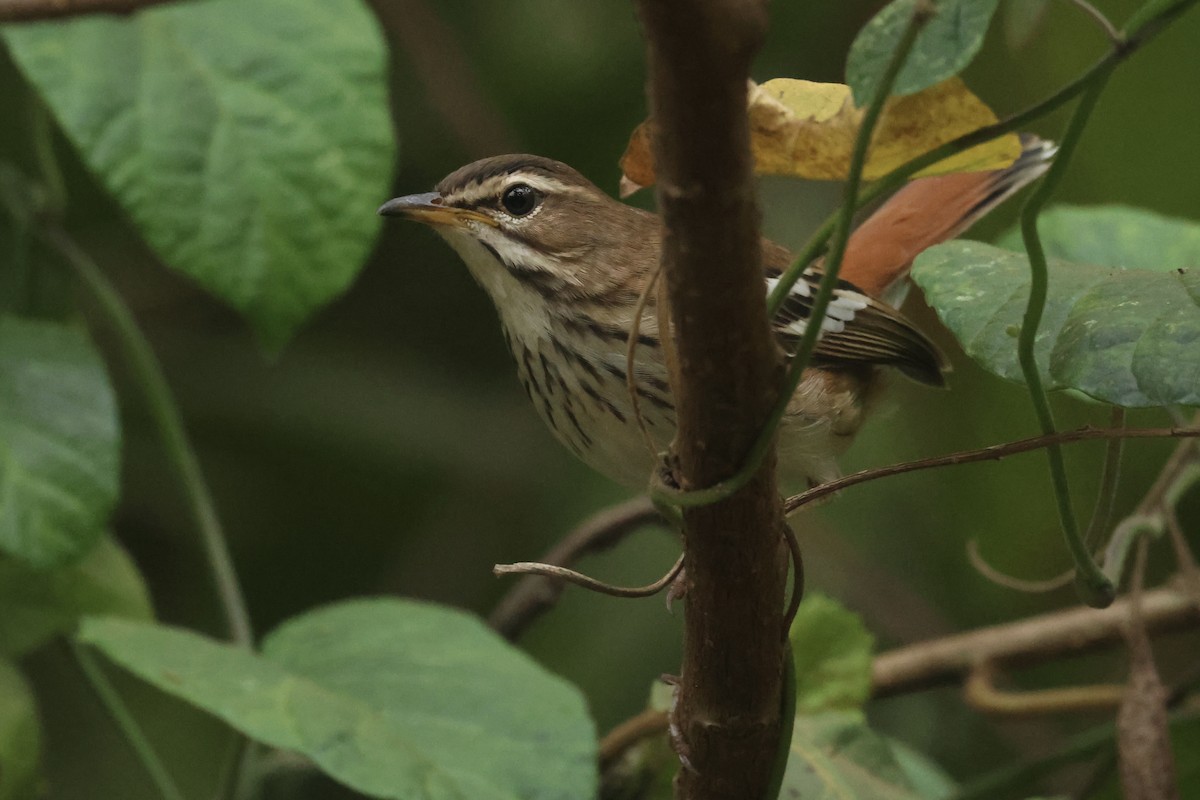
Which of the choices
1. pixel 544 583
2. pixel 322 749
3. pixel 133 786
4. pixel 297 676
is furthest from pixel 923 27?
pixel 133 786

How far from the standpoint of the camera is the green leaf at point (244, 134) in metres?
2.11

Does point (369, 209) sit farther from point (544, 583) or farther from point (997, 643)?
point (997, 643)

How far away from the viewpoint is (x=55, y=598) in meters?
2.26

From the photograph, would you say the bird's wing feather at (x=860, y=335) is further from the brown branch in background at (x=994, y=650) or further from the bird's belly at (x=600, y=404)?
the brown branch in background at (x=994, y=650)

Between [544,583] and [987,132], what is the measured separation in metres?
1.72

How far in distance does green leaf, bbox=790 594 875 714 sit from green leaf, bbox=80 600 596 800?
40cm

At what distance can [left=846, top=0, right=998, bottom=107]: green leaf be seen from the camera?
0.96m

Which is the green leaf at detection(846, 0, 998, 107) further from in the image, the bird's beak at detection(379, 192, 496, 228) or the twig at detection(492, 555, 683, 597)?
the bird's beak at detection(379, 192, 496, 228)

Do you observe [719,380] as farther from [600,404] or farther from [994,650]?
[994,650]

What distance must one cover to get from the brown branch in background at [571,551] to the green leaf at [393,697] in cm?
31

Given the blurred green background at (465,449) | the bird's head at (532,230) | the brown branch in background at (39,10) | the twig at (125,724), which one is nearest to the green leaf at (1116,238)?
the bird's head at (532,230)

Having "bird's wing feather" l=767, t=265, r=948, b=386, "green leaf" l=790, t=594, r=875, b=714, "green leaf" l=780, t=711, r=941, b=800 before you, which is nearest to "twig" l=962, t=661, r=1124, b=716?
"green leaf" l=790, t=594, r=875, b=714

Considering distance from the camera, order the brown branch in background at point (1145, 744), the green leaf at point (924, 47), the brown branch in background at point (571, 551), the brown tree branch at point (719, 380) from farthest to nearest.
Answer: the brown branch in background at point (571, 551), the brown branch in background at point (1145, 744), the green leaf at point (924, 47), the brown tree branch at point (719, 380)

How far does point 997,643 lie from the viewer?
2.65 meters
